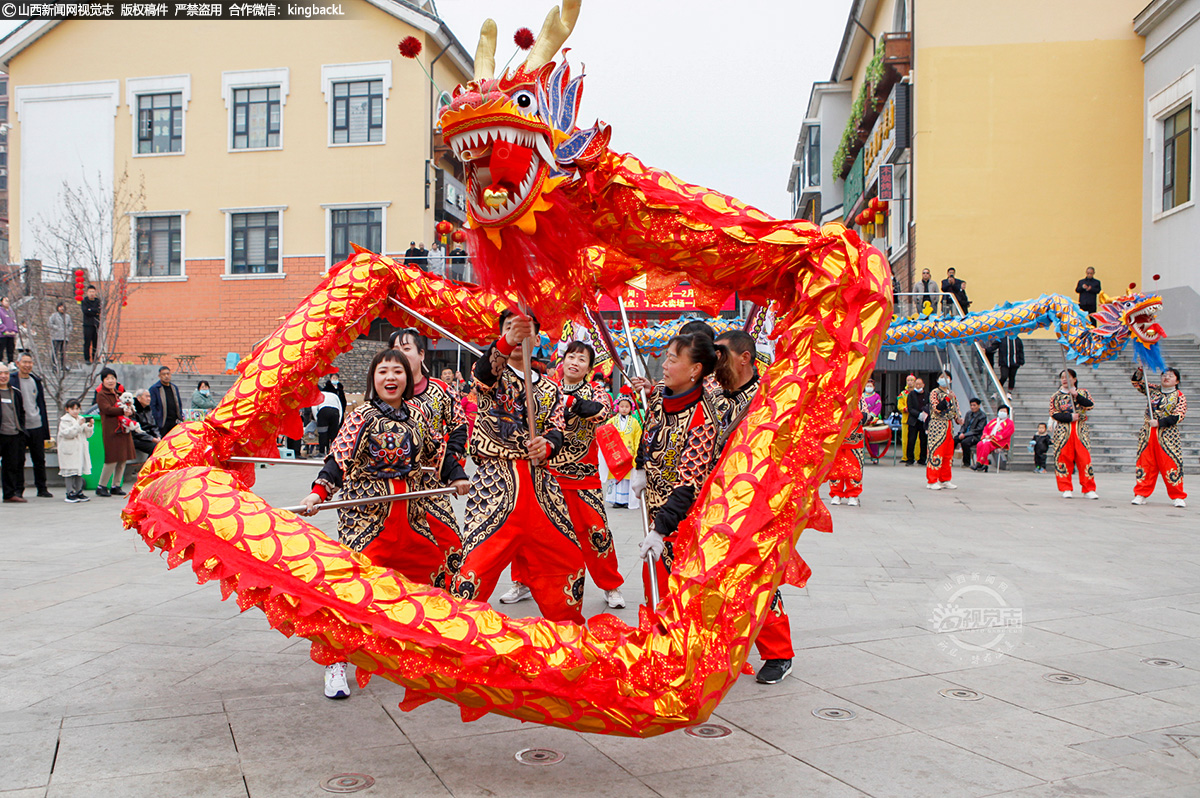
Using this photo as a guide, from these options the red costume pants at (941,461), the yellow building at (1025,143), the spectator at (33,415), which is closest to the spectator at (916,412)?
the red costume pants at (941,461)

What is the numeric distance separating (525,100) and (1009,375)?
1508 cm

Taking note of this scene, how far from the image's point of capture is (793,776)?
9.33 ft

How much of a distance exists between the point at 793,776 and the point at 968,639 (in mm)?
2116

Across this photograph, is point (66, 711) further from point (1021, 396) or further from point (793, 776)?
point (1021, 396)

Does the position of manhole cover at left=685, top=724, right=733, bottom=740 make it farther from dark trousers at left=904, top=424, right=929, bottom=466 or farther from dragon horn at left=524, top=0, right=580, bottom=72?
dark trousers at left=904, top=424, right=929, bottom=466

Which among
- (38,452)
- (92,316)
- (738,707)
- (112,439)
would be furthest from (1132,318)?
(92,316)

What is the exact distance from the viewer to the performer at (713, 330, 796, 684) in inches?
152

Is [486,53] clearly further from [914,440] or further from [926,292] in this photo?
[926,292]

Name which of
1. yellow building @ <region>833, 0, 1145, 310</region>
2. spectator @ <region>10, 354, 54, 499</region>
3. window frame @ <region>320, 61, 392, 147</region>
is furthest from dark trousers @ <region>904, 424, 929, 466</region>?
window frame @ <region>320, 61, 392, 147</region>

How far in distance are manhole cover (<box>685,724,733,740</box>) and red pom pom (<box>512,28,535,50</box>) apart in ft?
8.06

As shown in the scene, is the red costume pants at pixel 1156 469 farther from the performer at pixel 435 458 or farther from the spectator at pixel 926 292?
the performer at pixel 435 458

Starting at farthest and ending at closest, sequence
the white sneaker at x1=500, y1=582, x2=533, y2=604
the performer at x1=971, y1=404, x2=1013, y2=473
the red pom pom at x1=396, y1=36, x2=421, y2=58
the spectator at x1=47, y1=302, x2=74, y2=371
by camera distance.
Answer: the spectator at x1=47, y1=302, x2=74, y2=371, the performer at x1=971, y1=404, x2=1013, y2=473, the white sneaker at x1=500, y1=582, x2=533, y2=604, the red pom pom at x1=396, y1=36, x2=421, y2=58

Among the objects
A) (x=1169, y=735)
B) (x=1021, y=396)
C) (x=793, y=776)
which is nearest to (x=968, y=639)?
(x=1169, y=735)

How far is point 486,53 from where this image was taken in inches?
116
